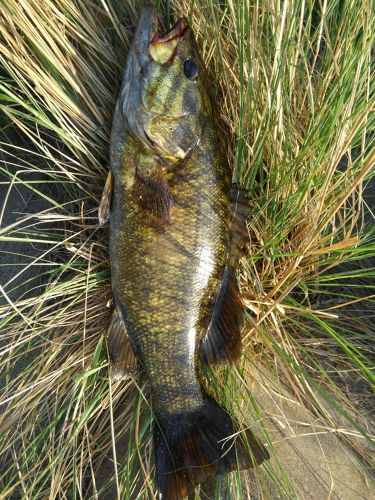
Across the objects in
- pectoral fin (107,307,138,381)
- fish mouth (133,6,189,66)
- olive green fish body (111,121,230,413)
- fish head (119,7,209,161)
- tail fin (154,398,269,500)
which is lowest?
tail fin (154,398,269,500)

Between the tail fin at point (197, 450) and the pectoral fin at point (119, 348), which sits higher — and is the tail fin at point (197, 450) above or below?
below

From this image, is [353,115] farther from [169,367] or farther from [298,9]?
[169,367]

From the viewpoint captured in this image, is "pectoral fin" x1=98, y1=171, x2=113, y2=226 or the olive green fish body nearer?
the olive green fish body

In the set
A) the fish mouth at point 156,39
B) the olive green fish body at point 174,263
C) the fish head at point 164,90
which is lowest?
the olive green fish body at point 174,263

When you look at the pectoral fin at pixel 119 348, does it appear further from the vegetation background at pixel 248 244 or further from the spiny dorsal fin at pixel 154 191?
the spiny dorsal fin at pixel 154 191

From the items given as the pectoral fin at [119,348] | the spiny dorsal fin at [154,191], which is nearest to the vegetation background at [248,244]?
the pectoral fin at [119,348]

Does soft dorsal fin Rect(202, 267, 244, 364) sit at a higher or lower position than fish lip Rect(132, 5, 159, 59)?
lower

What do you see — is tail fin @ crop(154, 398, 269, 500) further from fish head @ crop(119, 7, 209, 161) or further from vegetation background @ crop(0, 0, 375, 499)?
fish head @ crop(119, 7, 209, 161)

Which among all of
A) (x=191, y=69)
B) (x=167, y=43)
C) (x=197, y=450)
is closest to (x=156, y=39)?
(x=167, y=43)

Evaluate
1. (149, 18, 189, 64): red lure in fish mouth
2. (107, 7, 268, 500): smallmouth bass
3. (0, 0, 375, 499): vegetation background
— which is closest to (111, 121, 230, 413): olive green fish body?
(107, 7, 268, 500): smallmouth bass
